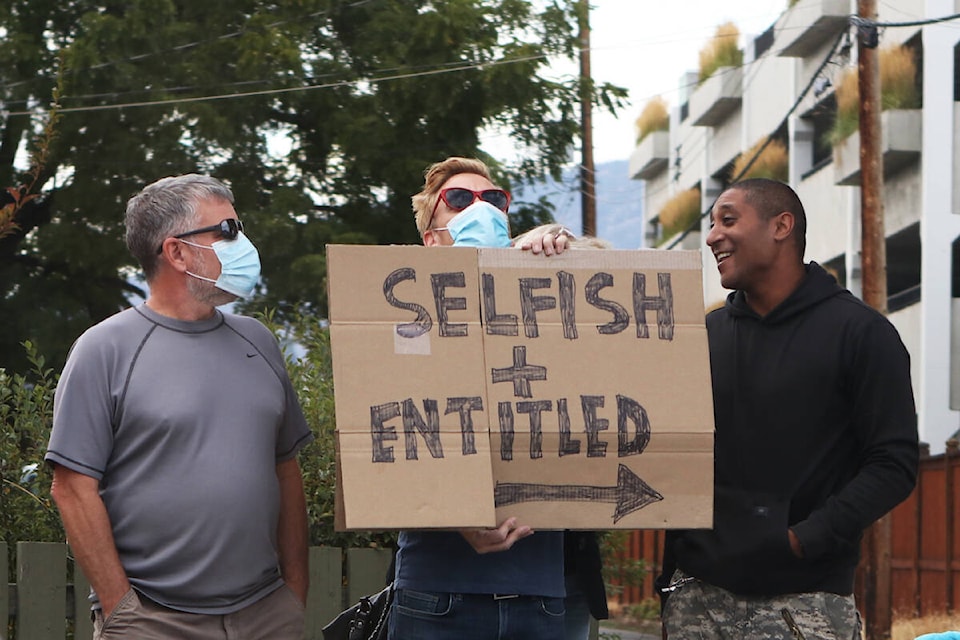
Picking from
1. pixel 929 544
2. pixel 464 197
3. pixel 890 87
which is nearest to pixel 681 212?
pixel 890 87

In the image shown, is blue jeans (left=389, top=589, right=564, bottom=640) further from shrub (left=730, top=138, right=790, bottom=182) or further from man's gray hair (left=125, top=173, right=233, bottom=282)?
shrub (left=730, top=138, right=790, bottom=182)

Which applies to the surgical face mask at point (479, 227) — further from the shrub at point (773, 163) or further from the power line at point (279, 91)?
the shrub at point (773, 163)

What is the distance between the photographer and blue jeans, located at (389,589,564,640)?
3.47 m

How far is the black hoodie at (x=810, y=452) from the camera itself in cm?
355

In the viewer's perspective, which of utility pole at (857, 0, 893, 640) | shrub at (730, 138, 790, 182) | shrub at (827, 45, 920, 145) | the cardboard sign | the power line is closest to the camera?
the cardboard sign

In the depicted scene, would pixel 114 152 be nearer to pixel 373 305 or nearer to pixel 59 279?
pixel 59 279

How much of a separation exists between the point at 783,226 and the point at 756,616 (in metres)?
1.05

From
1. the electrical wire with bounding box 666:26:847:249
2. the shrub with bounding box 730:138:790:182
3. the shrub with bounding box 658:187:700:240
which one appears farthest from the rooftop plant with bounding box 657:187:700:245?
the shrub with bounding box 730:138:790:182

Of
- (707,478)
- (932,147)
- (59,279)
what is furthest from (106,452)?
(932,147)

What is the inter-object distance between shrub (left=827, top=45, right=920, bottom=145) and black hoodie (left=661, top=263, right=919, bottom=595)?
19647mm

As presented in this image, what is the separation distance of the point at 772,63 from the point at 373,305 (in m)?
32.2

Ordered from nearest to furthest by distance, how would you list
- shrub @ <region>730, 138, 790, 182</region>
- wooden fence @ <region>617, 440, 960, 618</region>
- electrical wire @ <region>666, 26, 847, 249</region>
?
wooden fence @ <region>617, 440, 960, 618</region>, electrical wire @ <region>666, 26, 847, 249</region>, shrub @ <region>730, 138, 790, 182</region>

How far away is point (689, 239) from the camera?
137 feet

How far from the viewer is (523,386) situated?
3475 mm
